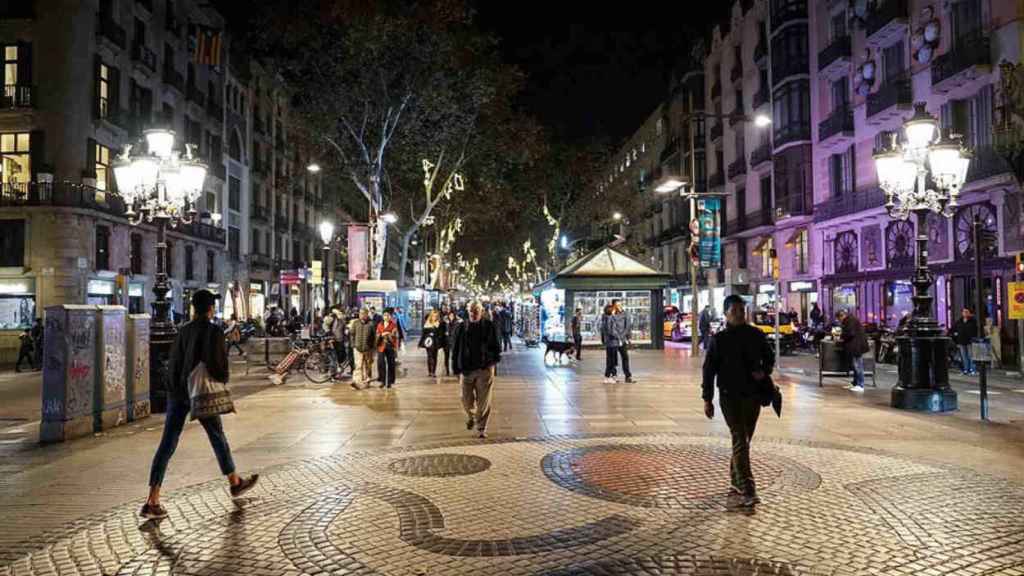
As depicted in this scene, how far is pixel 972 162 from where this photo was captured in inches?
969

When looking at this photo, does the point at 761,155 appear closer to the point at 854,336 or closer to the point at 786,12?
the point at 786,12

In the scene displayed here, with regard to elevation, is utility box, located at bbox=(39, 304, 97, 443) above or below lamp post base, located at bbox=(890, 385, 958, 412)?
above

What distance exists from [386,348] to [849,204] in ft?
78.7

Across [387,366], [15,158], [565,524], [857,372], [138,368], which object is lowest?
[565,524]

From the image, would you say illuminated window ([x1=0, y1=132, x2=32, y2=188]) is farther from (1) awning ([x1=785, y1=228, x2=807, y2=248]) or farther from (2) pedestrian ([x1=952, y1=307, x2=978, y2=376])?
(1) awning ([x1=785, y1=228, x2=807, y2=248])

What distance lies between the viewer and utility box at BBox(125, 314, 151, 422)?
11.2 metres

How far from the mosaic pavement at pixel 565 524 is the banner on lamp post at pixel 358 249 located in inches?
744

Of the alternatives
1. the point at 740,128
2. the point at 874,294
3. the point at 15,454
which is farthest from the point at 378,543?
the point at 740,128

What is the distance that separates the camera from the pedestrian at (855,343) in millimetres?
15070

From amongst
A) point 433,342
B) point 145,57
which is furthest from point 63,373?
point 145,57

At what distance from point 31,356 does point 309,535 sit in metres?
22.1

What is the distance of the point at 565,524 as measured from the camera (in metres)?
5.84

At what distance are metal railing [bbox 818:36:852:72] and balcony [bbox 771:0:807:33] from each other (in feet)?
10.5

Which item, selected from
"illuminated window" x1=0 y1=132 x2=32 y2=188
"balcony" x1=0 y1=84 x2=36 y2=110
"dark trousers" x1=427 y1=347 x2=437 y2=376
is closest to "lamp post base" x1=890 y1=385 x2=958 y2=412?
"dark trousers" x1=427 y1=347 x2=437 y2=376
